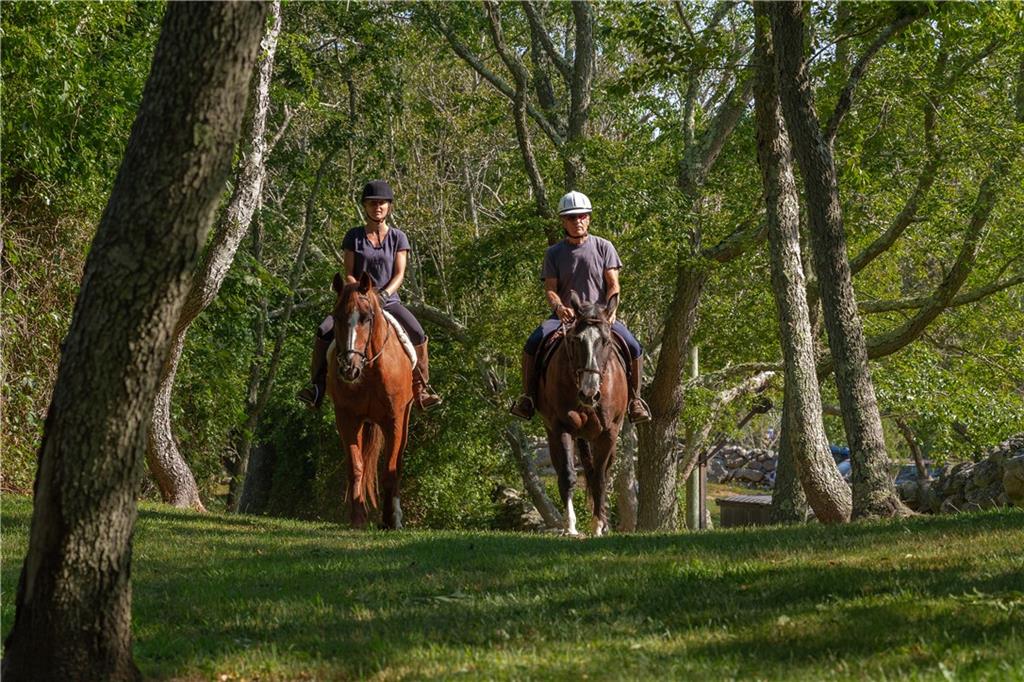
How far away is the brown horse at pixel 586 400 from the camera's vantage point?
13.9 meters

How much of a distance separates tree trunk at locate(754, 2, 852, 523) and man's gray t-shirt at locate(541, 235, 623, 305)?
135 inches

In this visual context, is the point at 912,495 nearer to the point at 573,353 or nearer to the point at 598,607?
the point at 573,353

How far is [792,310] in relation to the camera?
17.2 metres

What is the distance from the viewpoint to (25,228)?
1938 centimetres

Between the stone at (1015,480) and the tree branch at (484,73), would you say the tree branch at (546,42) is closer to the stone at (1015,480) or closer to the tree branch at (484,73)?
the tree branch at (484,73)

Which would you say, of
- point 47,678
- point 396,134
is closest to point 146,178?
point 47,678

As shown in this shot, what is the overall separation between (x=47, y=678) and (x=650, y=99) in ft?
87.2

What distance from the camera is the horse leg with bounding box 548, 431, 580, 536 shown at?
14.2 meters

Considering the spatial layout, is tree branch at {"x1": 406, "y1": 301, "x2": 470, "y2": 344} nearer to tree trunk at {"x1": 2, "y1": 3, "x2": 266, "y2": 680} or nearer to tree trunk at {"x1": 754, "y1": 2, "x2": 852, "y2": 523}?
tree trunk at {"x1": 754, "y1": 2, "x2": 852, "y2": 523}

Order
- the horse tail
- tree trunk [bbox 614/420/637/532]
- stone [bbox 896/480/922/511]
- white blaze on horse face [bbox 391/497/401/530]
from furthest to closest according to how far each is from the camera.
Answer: tree trunk [bbox 614/420/637/532] < stone [bbox 896/480/922/511] < white blaze on horse face [bbox 391/497/401/530] < the horse tail

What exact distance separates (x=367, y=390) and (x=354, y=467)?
0.84 m

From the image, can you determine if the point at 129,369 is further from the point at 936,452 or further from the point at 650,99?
the point at 936,452

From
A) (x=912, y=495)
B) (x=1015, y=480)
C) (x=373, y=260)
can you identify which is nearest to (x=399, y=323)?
(x=373, y=260)

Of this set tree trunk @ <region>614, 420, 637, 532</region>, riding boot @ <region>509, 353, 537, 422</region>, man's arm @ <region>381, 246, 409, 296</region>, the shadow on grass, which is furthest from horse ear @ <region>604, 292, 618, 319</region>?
tree trunk @ <region>614, 420, 637, 532</region>
